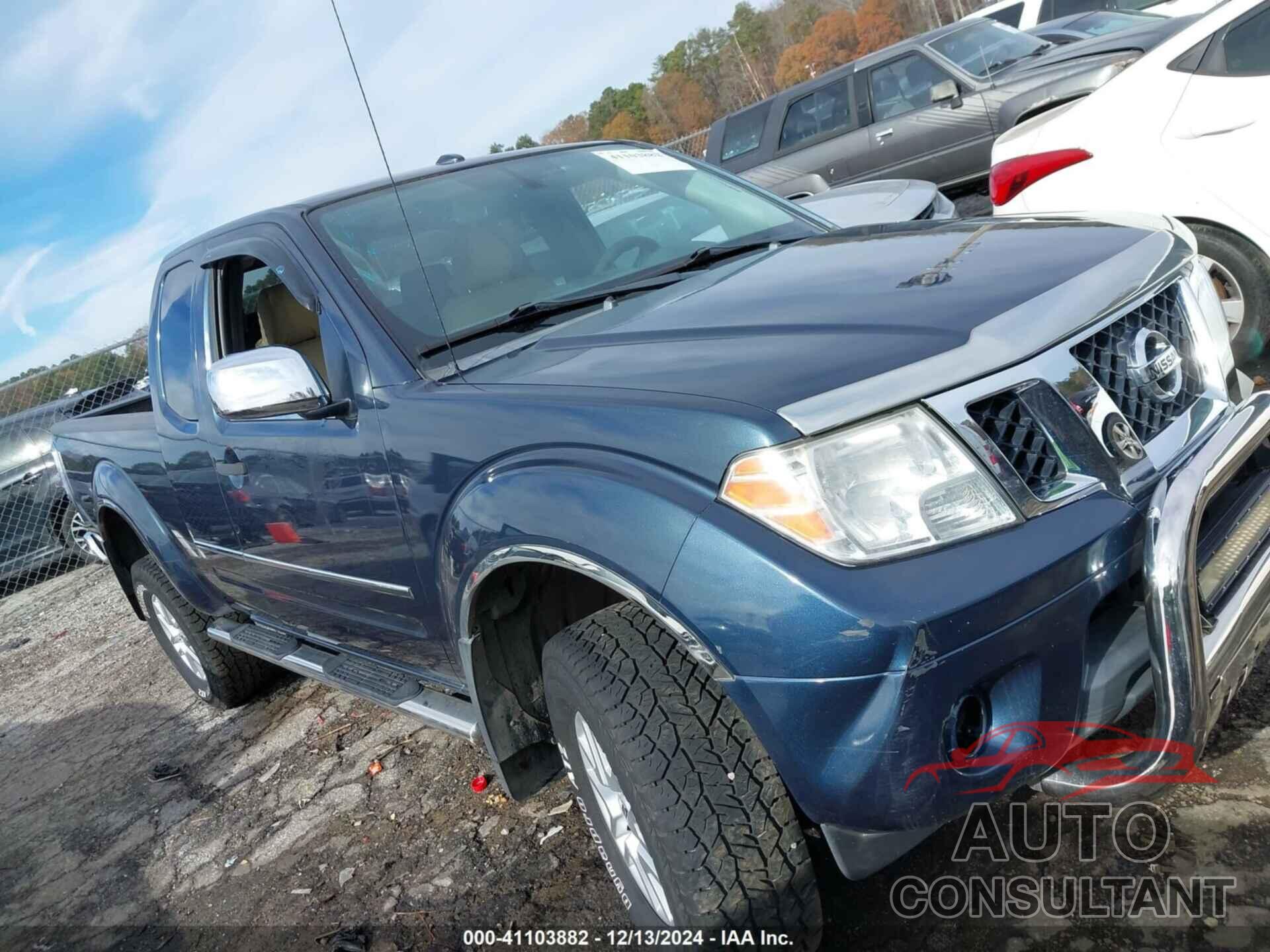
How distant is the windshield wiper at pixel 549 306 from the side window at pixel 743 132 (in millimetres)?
8348

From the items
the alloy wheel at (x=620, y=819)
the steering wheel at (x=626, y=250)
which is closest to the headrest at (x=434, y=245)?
the steering wheel at (x=626, y=250)

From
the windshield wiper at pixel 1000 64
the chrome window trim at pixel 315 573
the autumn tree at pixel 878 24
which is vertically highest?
the autumn tree at pixel 878 24

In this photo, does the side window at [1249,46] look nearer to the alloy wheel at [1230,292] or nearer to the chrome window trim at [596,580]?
the alloy wheel at [1230,292]

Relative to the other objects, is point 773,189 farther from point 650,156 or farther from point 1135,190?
point 650,156

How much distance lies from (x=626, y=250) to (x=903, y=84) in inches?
294

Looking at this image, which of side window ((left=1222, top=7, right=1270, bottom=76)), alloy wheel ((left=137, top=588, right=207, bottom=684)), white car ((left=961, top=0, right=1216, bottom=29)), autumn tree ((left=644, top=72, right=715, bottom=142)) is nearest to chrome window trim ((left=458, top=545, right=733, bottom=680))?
alloy wheel ((left=137, top=588, right=207, bottom=684))

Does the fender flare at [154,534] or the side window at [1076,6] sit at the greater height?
the side window at [1076,6]

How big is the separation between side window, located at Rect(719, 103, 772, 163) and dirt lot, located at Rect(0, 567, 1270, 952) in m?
7.82

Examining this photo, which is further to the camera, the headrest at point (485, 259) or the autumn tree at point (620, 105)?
the autumn tree at point (620, 105)

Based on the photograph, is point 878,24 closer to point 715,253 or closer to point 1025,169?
point 1025,169

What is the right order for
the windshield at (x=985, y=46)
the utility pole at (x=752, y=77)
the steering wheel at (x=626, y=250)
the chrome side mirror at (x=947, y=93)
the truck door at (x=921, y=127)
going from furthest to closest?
1. the utility pole at (x=752, y=77)
2. the windshield at (x=985, y=46)
3. the truck door at (x=921, y=127)
4. the chrome side mirror at (x=947, y=93)
5. the steering wheel at (x=626, y=250)

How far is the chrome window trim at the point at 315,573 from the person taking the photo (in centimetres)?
265

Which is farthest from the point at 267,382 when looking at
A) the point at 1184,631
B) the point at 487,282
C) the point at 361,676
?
the point at 1184,631

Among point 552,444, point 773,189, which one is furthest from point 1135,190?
point 773,189
